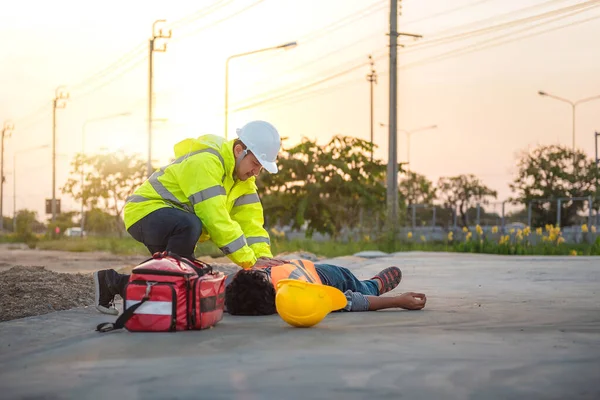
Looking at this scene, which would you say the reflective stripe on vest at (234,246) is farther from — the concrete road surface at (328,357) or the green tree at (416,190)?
the green tree at (416,190)

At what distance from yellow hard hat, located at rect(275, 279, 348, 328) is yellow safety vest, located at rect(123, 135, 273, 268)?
3.35 feet

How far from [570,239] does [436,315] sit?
31390mm

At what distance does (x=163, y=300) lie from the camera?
6.04 m

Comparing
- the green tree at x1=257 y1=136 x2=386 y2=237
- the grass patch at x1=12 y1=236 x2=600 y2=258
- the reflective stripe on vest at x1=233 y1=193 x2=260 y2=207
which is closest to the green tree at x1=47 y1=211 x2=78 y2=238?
the green tree at x1=257 y1=136 x2=386 y2=237

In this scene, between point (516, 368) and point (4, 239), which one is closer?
point (516, 368)

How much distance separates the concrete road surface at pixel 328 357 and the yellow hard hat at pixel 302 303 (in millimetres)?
90

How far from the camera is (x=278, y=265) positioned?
6996mm

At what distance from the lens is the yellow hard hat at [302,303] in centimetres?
611

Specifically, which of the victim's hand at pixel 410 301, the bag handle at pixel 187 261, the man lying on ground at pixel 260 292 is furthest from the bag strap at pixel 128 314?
the victim's hand at pixel 410 301

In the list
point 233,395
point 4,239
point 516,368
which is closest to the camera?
point 233,395

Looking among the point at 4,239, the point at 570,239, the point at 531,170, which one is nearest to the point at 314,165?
the point at 570,239

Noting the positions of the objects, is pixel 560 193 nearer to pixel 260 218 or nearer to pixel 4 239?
pixel 4 239

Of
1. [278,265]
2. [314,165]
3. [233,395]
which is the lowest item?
[233,395]

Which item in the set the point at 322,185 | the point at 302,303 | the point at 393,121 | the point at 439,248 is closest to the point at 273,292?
the point at 302,303
